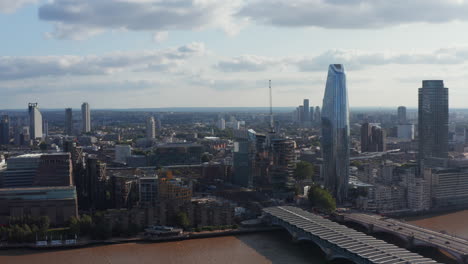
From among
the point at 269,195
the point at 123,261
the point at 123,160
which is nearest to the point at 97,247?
the point at 123,261

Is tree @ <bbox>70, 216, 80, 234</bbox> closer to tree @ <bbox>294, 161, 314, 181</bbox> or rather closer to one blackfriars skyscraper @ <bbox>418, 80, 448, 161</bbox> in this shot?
tree @ <bbox>294, 161, 314, 181</bbox>

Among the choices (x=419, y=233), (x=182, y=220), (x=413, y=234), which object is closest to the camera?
(x=413, y=234)

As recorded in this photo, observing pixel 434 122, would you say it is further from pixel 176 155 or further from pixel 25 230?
pixel 25 230

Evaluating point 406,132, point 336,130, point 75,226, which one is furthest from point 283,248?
point 406,132

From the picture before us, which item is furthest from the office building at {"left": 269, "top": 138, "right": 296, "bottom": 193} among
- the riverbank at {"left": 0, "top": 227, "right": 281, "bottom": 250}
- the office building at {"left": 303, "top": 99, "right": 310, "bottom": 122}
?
the office building at {"left": 303, "top": 99, "right": 310, "bottom": 122}

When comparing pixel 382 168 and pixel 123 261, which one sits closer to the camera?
pixel 123 261

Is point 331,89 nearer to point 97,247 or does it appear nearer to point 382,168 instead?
point 382,168
